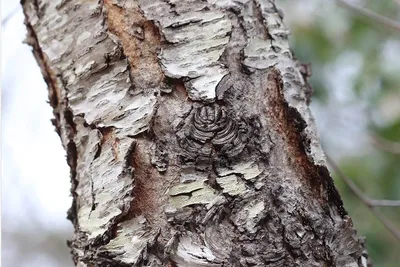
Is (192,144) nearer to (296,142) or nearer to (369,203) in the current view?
(296,142)

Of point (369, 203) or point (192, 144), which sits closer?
point (192, 144)

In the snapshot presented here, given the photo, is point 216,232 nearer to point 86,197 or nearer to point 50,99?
point 86,197

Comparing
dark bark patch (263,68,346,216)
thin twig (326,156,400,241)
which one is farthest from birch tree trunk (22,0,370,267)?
thin twig (326,156,400,241)

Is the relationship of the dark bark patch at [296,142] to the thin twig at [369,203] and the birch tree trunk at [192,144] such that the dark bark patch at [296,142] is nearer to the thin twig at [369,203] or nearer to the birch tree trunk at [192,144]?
the birch tree trunk at [192,144]

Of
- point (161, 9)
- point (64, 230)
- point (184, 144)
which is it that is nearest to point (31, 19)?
point (161, 9)

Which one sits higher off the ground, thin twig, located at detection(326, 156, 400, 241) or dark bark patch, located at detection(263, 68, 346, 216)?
dark bark patch, located at detection(263, 68, 346, 216)

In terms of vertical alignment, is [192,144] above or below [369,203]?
above

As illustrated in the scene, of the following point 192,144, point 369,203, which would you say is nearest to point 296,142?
point 192,144

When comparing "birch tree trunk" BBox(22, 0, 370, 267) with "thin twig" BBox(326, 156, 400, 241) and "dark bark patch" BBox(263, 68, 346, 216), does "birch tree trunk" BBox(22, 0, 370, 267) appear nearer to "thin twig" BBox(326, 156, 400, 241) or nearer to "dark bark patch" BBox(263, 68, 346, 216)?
"dark bark patch" BBox(263, 68, 346, 216)
